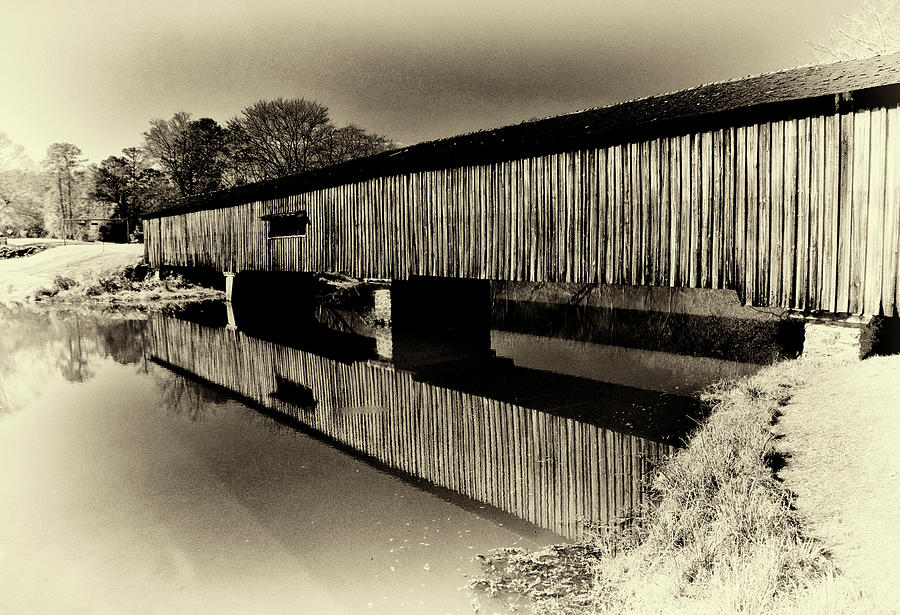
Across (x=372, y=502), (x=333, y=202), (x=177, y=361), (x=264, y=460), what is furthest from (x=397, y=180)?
(x=372, y=502)

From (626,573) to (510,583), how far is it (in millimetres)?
711

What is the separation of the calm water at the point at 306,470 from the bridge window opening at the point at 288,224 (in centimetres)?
614

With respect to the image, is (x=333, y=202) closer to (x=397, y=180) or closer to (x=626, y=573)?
(x=397, y=180)

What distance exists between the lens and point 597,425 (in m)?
6.90

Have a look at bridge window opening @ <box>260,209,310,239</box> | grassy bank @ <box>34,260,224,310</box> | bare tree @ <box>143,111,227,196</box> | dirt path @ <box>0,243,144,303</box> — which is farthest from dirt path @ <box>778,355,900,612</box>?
bare tree @ <box>143,111,227,196</box>

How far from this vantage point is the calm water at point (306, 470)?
3803 millimetres

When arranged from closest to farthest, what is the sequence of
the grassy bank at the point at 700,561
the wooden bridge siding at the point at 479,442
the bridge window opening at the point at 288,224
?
1. the grassy bank at the point at 700,561
2. the wooden bridge siding at the point at 479,442
3. the bridge window opening at the point at 288,224

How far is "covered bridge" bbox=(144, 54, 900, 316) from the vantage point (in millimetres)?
6742

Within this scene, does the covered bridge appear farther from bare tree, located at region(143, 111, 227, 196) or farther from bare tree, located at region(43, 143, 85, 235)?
bare tree, located at region(43, 143, 85, 235)

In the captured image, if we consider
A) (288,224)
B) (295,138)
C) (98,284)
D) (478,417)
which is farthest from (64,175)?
(478,417)

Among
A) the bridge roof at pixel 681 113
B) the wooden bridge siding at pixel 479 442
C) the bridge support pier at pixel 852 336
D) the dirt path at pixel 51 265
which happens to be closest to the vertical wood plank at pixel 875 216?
the bridge roof at pixel 681 113

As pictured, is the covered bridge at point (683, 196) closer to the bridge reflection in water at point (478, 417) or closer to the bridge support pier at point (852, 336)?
the bridge support pier at point (852, 336)

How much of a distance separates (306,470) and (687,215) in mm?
6160

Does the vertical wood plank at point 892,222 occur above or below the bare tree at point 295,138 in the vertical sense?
below
